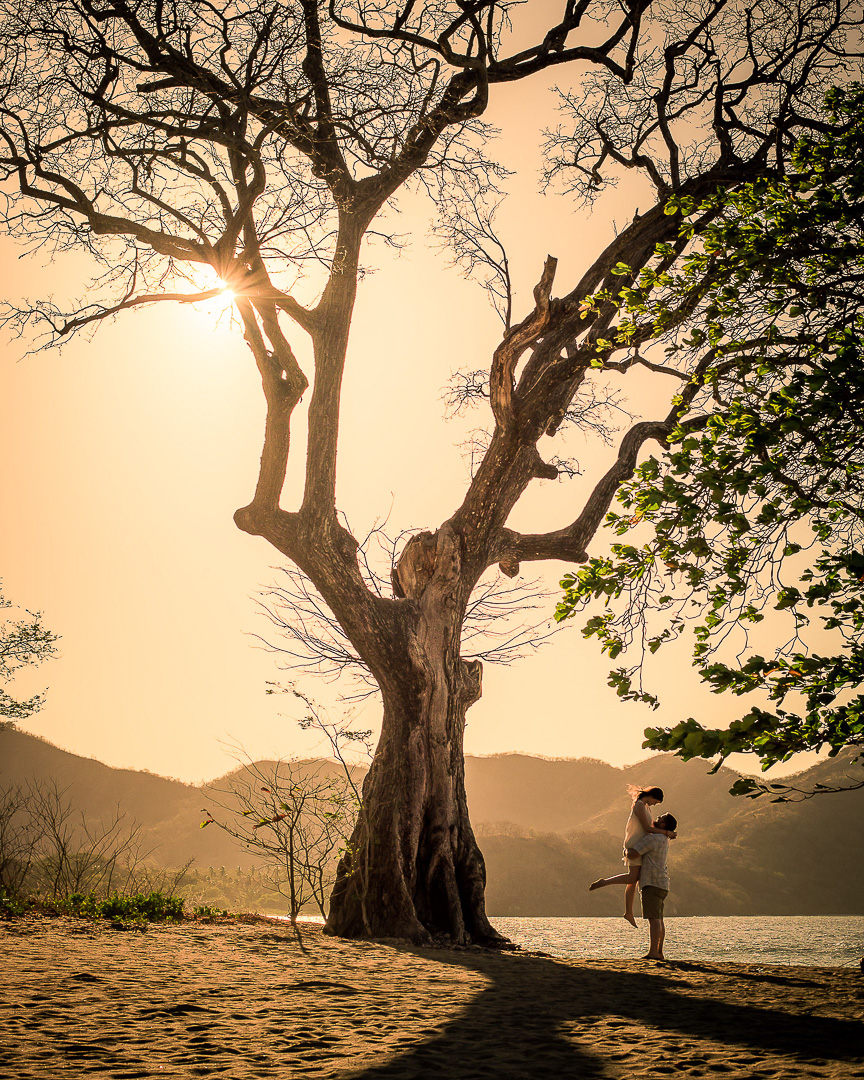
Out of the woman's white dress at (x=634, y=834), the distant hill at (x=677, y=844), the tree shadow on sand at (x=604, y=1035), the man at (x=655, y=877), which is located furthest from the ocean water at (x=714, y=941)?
the distant hill at (x=677, y=844)

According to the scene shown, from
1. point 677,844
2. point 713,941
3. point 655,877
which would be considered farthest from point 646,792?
point 677,844

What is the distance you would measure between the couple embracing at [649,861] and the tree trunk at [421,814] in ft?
5.10

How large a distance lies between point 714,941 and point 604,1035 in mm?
6582

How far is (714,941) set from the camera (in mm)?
8305

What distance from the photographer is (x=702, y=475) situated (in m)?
2.91

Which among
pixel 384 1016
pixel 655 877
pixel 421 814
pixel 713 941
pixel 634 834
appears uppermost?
pixel 421 814

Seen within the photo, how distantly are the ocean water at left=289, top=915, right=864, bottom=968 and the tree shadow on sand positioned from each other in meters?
2.77

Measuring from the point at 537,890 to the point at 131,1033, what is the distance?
25402mm

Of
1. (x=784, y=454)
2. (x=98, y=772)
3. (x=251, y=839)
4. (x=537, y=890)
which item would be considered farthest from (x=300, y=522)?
(x=98, y=772)

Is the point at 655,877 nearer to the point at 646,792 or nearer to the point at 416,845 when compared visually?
the point at 646,792

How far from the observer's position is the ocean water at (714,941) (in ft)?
22.4

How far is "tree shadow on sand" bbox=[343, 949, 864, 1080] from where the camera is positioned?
7.62ft

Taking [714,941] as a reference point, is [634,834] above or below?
above

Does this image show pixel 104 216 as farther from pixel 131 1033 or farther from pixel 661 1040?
pixel 661 1040
